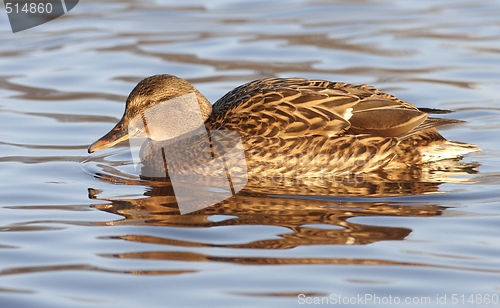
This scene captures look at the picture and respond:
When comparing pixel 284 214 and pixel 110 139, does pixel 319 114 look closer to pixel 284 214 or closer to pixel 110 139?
pixel 284 214

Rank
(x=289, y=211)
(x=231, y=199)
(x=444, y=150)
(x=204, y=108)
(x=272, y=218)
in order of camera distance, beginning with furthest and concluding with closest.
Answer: (x=204, y=108) < (x=444, y=150) < (x=231, y=199) < (x=289, y=211) < (x=272, y=218)

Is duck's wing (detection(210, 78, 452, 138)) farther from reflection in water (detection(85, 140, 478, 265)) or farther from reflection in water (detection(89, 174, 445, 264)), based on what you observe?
reflection in water (detection(89, 174, 445, 264))

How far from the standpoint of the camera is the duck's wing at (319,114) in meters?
8.11

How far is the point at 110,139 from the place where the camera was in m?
8.45

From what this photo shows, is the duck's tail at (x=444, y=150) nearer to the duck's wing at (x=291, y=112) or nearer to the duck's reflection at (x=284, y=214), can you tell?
the duck's reflection at (x=284, y=214)

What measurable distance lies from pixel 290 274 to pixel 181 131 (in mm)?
3274

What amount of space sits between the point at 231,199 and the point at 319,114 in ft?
3.96

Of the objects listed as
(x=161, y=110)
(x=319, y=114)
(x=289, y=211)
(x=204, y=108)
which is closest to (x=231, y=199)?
(x=289, y=211)

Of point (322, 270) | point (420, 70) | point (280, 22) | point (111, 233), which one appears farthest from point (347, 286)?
point (280, 22)

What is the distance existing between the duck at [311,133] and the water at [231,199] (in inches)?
19.1

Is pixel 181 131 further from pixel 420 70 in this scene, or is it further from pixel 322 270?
pixel 420 70

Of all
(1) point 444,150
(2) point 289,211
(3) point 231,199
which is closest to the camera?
(2) point 289,211

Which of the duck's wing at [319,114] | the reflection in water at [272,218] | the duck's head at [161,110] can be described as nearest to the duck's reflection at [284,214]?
the reflection in water at [272,218]

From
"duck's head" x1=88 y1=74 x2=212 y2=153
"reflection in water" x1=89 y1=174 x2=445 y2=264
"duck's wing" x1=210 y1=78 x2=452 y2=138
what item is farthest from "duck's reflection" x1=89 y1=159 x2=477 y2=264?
"duck's head" x1=88 y1=74 x2=212 y2=153
